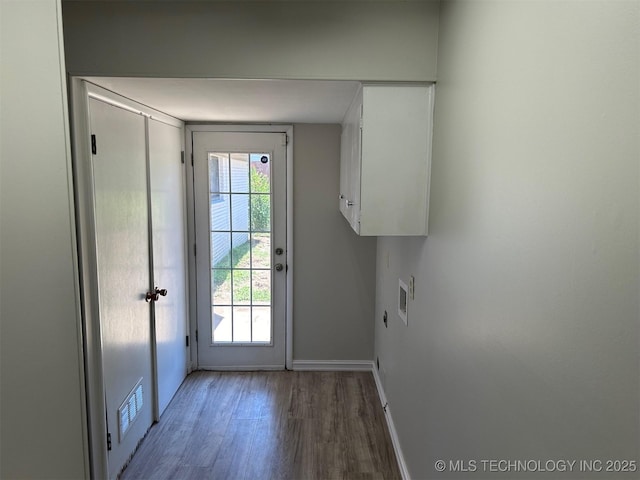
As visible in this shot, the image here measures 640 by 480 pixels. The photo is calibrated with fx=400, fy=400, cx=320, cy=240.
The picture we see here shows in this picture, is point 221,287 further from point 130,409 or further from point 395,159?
point 395,159

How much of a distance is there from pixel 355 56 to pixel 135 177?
4.84ft

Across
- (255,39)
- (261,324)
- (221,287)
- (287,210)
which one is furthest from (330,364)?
(255,39)

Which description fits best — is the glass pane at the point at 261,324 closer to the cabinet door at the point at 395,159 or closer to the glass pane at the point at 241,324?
the glass pane at the point at 241,324

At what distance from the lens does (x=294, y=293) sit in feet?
11.6

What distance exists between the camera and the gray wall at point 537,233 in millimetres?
677

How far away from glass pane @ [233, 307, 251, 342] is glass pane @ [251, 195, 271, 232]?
741 millimetres

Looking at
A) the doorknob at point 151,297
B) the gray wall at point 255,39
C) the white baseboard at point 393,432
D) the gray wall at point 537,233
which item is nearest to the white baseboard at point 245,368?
the white baseboard at point 393,432

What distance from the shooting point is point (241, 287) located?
11.5 feet

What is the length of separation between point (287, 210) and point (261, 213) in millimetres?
225

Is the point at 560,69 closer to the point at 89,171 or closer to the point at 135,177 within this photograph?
the point at 89,171

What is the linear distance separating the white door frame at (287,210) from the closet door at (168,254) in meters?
0.10

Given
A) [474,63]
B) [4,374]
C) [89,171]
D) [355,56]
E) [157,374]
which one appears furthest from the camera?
[157,374]

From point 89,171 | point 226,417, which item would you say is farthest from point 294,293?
point 89,171

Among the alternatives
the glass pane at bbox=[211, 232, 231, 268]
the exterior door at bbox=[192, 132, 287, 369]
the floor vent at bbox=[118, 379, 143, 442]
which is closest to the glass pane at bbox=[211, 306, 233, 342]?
the exterior door at bbox=[192, 132, 287, 369]
